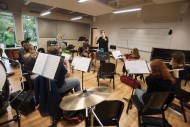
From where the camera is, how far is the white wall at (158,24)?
17.2ft

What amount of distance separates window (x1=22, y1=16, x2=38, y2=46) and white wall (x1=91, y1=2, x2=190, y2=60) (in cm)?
502

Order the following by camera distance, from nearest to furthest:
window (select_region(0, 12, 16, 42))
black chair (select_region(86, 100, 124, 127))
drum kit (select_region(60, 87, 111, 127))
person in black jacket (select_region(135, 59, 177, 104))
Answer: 1. drum kit (select_region(60, 87, 111, 127))
2. black chair (select_region(86, 100, 124, 127))
3. person in black jacket (select_region(135, 59, 177, 104))
4. window (select_region(0, 12, 16, 42))

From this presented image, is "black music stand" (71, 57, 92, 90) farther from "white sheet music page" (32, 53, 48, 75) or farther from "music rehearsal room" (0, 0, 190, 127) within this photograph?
"white sheet music page" (32, 53, 48, 75)

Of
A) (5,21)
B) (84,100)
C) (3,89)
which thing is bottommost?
(3,89)

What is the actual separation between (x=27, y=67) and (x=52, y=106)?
103 centimetres

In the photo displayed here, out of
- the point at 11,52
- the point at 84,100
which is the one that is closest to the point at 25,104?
the point at 84,100

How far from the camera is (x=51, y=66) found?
1554 mm

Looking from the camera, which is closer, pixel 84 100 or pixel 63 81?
pixel 84 100

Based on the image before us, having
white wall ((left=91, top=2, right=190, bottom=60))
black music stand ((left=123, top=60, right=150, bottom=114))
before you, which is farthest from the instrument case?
white wall ((left=91, top=2, right=190, bottom=60))

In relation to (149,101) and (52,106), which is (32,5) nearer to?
(52,106)

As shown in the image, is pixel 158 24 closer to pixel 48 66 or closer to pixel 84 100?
pixel 48 66

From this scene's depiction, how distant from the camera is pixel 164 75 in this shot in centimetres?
176

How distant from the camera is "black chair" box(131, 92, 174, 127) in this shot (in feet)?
5.16

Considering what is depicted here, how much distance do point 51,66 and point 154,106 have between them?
1507mm
